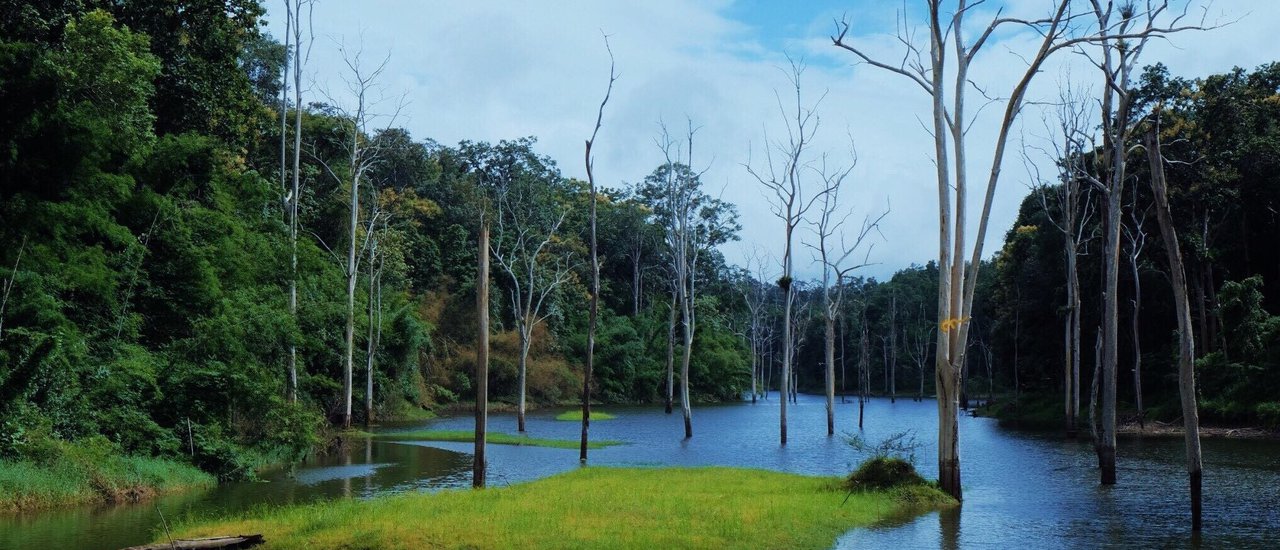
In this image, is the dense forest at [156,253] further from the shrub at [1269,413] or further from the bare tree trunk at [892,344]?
the bare tree trunk at [892,344]

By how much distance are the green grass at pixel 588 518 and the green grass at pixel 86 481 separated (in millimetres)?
4122

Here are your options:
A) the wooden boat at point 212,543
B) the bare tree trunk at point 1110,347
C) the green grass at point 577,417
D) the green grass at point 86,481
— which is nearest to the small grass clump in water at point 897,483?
the bare tree trunk at point 1110,347

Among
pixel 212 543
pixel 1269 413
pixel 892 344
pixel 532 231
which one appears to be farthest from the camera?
pixel 892 344

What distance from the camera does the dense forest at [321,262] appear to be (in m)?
22.1

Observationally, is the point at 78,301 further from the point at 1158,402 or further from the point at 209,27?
the point at 1158,402

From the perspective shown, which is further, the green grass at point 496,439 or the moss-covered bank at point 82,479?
the green grass at point 496,439

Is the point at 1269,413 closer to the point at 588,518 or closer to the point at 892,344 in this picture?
the point at 588,518

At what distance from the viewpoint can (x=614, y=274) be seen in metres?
85.5

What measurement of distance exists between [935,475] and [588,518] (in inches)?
554

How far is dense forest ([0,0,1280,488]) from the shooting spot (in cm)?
2209

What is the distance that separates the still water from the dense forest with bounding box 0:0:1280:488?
276 cm

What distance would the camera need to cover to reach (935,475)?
2558 cm

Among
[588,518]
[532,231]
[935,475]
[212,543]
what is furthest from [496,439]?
[532,231]

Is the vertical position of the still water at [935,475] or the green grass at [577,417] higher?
the still water at [935,475]
